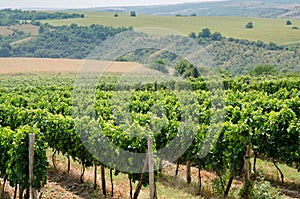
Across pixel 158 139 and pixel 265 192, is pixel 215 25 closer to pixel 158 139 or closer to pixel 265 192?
pixel 158 139

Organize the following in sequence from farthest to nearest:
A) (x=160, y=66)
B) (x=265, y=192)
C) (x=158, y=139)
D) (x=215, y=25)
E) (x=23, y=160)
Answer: (x=215, y=25) → (x=160, y=66) → (x=158, y=139) → (x=23, y=160) → (x=265, y=192)

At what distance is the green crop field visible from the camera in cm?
9269

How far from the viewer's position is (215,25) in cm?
11306

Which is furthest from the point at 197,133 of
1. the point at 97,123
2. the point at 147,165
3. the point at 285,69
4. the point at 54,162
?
the point at 285,69

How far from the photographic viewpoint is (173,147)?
11.2 metres

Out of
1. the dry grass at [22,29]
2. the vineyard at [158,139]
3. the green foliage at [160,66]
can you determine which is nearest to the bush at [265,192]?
the vineyard at [158,139]

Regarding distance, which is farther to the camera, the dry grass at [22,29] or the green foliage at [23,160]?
the dry grass at [22,29]

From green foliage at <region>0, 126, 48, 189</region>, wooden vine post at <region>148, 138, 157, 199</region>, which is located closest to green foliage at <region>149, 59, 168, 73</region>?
green foliage at <region>0, 126, 48, 189</region>

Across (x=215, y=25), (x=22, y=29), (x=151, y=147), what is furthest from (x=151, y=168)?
(x=22, y=29)

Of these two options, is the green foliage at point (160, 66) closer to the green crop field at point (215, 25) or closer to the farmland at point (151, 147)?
the farmland at point (151, 147)

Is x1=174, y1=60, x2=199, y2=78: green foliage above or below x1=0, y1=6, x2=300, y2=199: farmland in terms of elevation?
below

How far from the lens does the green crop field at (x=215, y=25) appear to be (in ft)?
304

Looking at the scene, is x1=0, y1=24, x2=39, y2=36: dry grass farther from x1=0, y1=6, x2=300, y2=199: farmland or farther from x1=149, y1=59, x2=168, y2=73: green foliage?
x1=0, y1=6, x2=300, y2=199: farmland

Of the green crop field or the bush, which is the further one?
the green crop field
